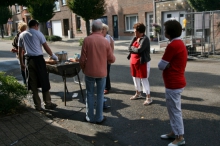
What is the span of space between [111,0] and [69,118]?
23462 millimetres

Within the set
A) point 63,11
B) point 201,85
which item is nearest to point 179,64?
point 201,85

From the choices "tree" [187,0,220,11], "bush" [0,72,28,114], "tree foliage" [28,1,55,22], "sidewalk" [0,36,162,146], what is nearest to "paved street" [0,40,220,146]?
"sidewalk" [0,36,162,146]

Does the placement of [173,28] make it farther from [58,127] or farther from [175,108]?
[58,127]

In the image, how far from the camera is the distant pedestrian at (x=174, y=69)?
3.76 meters

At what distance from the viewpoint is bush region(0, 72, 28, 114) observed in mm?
5449

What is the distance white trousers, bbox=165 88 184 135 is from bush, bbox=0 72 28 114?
11.1 feet

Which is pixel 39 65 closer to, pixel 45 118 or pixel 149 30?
pixel 45 118

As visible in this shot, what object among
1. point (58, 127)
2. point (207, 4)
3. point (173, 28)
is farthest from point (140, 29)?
point (207, 4)

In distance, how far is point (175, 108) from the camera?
3953mm

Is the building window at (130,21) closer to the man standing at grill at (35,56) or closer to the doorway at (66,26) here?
the doorway at (66,26)

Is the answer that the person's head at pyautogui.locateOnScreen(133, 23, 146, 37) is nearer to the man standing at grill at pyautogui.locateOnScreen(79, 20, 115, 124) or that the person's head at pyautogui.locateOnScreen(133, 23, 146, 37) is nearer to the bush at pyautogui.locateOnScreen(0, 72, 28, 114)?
the man standing at grill at pyautogui.locateOnScreen(79, 20, 115, 124)

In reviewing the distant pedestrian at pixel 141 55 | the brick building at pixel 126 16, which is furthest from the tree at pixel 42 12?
the distant pedestrian at pixel 141 55

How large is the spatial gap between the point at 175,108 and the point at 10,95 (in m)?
3.83

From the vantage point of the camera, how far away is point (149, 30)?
2392 centimetres
